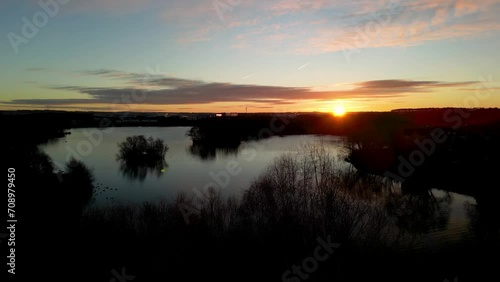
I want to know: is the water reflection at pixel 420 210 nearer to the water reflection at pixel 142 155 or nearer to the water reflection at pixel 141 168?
the water reflection at pixel 141 168

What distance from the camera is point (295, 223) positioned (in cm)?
1930

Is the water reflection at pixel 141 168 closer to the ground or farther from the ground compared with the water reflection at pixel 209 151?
closer to the ground

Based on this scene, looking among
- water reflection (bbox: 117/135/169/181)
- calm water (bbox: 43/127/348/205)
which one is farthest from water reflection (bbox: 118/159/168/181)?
calm water (bbox: 43/127/348/205)

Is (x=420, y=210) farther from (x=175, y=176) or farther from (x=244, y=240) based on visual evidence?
(x=175, y=176)

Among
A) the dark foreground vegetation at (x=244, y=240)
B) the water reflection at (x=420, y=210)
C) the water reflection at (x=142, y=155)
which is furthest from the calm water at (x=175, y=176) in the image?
the water reflection at (x=420, y=210)

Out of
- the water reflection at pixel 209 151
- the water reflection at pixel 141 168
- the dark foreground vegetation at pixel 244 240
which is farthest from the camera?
the water reflection at pixel 209 151

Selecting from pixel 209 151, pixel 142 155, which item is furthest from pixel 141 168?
pixel 209 151

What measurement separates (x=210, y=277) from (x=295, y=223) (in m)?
5.16

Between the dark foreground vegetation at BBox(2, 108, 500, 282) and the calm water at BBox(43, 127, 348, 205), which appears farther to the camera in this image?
the calm water at BBox(43, 127, 348, 205)

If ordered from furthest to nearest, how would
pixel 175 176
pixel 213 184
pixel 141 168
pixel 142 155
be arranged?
pixel 142 155 < pixel 141 168 < pixel 175 176 < pixel 213 184

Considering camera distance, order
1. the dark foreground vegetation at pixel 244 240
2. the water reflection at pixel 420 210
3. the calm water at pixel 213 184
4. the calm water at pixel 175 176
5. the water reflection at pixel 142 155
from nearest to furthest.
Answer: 1. the dark foreground vegetation at pixel 244 240
2. the water reflection at pixel 420 210
3. the calm water at pixel 213 184
4. the calm water at pixel 175 176
5. the water reflection at pixel 142 155

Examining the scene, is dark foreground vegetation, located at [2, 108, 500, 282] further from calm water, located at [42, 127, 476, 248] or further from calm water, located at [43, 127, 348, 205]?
calm water, located at [43, 127, 348, 205]

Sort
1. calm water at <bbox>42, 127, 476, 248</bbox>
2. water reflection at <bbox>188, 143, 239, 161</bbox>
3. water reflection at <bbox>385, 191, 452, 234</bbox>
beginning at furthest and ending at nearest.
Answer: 1. water reflection at <bbox>188, 143, 239, 161</bbox>
2. calm water at <bbox>42, 127, 476, 248</bbox>
3. water reflection at <bbox>385, 191, 452, 234</bbox>

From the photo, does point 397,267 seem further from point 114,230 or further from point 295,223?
point 114,230
